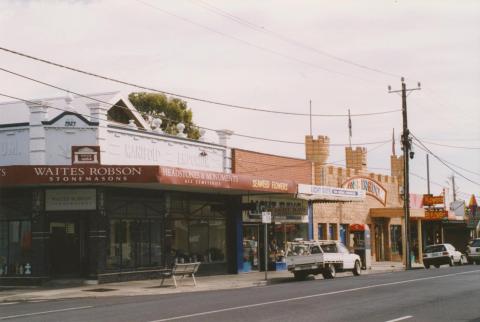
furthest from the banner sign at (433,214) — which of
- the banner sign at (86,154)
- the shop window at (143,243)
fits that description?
the banner sign at (86,154)

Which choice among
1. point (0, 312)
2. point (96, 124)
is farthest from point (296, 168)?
point (0, 312)

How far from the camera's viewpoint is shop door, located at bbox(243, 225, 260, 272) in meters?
34.8

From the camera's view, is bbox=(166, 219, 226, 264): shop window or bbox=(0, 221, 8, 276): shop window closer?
bbox=(0, 221, 8, 276): shop window

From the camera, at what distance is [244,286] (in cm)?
2642

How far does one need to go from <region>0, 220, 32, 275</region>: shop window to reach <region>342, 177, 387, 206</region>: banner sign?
70.5 feet

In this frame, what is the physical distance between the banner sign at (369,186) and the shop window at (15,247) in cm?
2148

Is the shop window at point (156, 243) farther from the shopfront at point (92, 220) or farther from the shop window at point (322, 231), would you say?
the shop window at point (322, 231)

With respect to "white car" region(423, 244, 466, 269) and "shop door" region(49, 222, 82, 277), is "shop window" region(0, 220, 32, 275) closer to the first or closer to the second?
"shop door" region(49, 222, 82, 277)

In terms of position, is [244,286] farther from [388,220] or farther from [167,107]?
[167,107]

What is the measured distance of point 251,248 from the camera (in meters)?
35.3

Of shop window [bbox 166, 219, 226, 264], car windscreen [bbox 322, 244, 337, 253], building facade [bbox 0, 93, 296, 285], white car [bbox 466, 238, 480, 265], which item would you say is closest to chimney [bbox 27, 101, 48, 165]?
building facade [bbox 0, 93, 296, 285]

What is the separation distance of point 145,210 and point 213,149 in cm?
497

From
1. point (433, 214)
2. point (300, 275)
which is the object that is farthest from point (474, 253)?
Answer: point (300, 275)

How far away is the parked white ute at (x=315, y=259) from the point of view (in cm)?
2867
